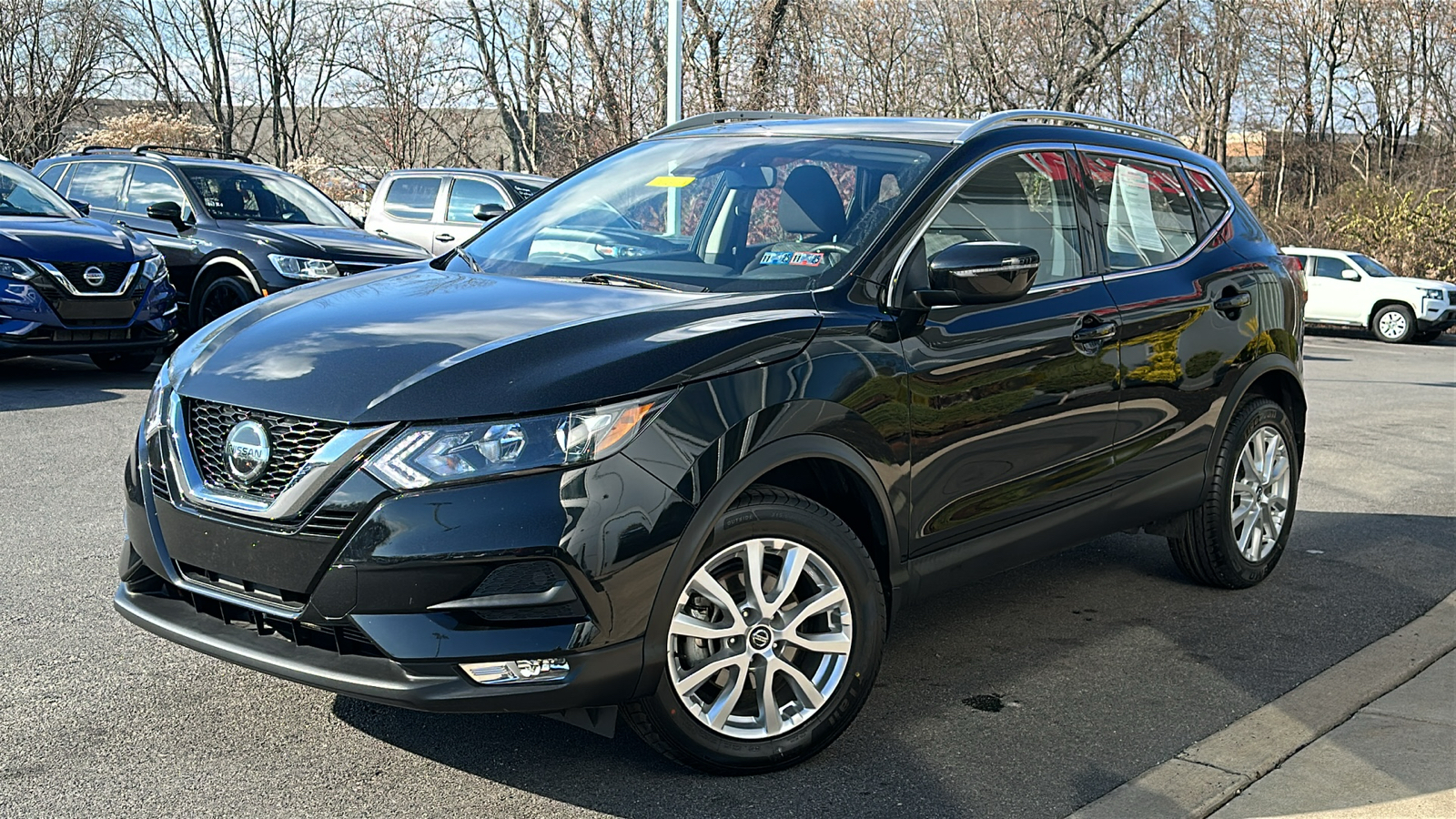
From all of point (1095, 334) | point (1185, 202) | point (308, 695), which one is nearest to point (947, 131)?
point (1095, 334)

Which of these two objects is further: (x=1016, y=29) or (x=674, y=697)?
(x=1016, y=29)

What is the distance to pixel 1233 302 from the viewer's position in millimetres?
5422

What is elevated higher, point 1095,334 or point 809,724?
point 1095,334

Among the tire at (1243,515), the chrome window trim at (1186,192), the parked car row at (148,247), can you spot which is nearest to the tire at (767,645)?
the chrome window trim at (1186,192)

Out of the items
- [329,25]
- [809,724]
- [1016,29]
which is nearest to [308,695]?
[809,724]

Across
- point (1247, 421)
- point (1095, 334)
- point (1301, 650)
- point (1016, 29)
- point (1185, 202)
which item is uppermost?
point (1016, 29)

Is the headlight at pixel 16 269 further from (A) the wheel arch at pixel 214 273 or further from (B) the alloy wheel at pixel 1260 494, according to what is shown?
A: (B) the alloy wheel at pixel 1260 494

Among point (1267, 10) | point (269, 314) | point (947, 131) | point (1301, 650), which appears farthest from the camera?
point (1267, 10)

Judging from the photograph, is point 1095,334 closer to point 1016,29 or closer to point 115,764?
point 115,764

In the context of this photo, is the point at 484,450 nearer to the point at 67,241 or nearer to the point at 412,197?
the point at 67,241

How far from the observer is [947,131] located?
4570 mm

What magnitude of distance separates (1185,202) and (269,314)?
11.7ft

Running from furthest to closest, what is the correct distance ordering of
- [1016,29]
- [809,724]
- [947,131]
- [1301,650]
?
1. [1016,29]
2. [1301,650]
3. [947,131]
4. [809,724]

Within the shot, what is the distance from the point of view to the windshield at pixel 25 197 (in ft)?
35.0
